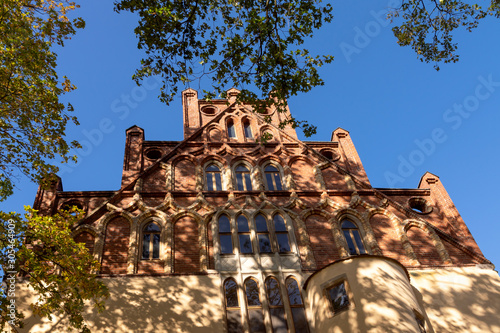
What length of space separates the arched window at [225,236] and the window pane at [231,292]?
1.34 metres

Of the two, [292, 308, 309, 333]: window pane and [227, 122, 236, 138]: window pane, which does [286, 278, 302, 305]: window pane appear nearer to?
[292, 308, 309, 333]: window pane

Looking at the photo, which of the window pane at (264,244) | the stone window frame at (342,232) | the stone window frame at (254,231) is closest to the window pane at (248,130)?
the stone window frame at (254,231)

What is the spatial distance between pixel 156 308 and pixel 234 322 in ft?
8.68

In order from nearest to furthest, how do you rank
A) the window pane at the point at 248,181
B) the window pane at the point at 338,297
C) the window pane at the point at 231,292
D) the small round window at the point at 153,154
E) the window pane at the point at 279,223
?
the window pane at the point at 338,297 → the window pane at the point at 231,292 → the window pane at the point at 279,223 → the window pane at the point at 248,181 → the small round window at the point at 153,154

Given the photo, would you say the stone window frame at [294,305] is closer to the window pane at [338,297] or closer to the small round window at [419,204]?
the window pane at [338,297]

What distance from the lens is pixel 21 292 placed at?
46.2 feet

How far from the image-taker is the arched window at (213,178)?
756 inches

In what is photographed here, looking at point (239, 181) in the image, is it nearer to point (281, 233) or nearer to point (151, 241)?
point (281, 233)

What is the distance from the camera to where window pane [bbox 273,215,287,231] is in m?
17.7

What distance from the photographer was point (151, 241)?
16.8 meters

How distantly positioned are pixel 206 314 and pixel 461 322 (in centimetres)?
877

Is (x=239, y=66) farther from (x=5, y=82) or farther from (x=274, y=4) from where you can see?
(x=5, y=82)

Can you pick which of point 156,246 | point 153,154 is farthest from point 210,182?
point 156,246

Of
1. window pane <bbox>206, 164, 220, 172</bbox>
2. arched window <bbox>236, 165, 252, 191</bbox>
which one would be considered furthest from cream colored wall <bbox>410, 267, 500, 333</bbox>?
window pane <bbox>206, 164, 220, 172</bbox>
